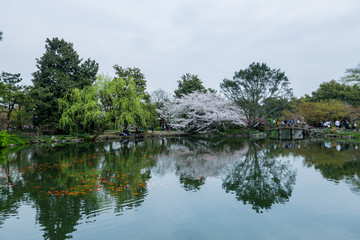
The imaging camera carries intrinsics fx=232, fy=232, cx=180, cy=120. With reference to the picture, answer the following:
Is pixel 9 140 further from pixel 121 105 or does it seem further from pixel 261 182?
pixel 261 182

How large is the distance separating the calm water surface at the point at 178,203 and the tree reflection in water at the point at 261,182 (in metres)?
0.03

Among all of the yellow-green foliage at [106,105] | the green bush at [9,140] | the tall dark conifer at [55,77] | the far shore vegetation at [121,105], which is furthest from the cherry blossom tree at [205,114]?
the green bush at [9,140]

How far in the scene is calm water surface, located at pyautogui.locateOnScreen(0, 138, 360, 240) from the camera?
4.24 m

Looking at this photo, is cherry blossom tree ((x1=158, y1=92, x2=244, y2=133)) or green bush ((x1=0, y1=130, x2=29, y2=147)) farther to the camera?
cherry blossom tree ((x1=158, y1=92, x2=244, y2=133))

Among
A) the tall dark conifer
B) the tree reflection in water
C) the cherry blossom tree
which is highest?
the tall dark conifer

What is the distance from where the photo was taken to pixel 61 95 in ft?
85.6

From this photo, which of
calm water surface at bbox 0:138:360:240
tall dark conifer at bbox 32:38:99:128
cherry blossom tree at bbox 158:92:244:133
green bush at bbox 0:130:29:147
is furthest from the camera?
cherry blossom tree at bbox 158:92:244:133

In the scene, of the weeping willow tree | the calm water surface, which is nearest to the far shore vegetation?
the weeping willow tree

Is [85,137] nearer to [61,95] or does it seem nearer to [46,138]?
[46,138]

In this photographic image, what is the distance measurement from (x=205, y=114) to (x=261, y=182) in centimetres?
2360

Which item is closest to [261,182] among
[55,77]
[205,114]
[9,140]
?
[9,140]

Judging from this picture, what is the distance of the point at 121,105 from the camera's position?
2200cm

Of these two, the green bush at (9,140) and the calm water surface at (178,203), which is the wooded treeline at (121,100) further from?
the calm water surface at (178,203)

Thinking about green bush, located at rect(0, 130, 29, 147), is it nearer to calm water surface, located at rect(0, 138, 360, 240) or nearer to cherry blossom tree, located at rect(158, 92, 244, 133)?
calm water surface, located at rect(0, 138, 360, 240)
